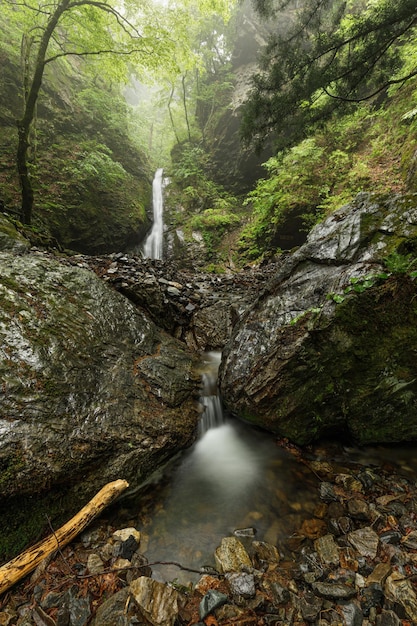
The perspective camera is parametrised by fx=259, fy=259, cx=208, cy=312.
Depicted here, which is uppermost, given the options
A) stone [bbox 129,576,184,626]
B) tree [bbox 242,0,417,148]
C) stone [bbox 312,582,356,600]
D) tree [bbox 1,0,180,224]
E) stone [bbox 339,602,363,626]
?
tree [bbox 1,0,180,224]

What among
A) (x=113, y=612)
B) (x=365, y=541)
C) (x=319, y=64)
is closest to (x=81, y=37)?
(x=319, y=64)

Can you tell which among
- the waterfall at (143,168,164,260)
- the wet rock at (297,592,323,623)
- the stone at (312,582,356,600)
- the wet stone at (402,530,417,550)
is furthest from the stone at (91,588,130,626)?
the waterfall at (143,168,164,260)

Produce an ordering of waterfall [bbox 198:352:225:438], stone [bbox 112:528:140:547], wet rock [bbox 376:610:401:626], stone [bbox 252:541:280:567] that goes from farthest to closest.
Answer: waterfall [bbox 198:352:225:438] < stone [bbox 112:528:140:547] < stone [bbox 252:541:280:567] < wet rock [bbox 376:610:401:626]

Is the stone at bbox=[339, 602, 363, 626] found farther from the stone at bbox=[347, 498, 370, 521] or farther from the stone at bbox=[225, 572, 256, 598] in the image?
the stone at bbox=[347, 498, 370, 521]

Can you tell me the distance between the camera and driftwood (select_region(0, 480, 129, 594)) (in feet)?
6.71

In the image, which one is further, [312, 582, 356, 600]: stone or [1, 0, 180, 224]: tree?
[1, 0, 180, 224]: tree

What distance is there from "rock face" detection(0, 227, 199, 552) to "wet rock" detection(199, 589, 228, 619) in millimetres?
1425

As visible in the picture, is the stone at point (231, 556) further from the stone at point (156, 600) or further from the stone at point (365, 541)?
the stone at point (365, 541)

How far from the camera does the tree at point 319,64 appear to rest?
3.84 m

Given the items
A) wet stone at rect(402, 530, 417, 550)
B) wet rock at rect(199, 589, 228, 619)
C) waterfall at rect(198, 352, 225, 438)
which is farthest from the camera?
Result: waterfall at rect(198, 352, 225, 438)

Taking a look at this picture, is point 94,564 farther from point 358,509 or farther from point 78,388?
point 358,509

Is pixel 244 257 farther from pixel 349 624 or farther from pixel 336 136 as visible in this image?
pixel 349 624

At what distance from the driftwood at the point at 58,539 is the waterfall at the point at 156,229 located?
982 cm

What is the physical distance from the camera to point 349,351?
3486 mm
